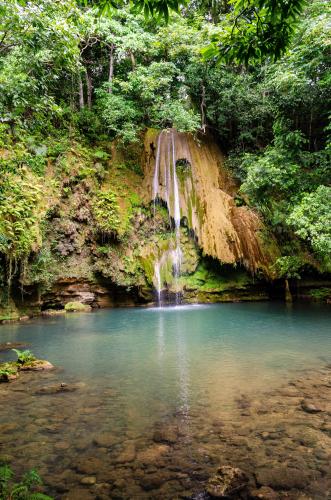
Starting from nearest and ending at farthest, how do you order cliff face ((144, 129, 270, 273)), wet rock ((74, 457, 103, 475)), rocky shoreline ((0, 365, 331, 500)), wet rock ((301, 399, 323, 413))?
1. rocky shoreline ((0, 365, 331, 500))
2. wet rock ((74, 457, 103, 475))
3. wet rock ((301, 399, 323, 413))
4. cliff face ((144, 129, 270, 273))

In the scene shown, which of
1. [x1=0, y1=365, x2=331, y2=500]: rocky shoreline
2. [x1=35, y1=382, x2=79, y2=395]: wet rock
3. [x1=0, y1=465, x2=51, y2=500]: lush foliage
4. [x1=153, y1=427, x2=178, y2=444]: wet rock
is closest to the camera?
[x1=0, y1=465, x2=51, y2=500]: lush foliage

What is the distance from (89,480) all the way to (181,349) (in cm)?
492

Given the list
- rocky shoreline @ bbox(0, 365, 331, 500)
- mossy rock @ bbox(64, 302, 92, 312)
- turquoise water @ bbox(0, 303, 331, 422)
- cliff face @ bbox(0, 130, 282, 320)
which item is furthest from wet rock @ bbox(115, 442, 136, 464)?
mossy rock @ bbox(64, 302, 92, 312)

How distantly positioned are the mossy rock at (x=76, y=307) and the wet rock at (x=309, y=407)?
35.2 feet

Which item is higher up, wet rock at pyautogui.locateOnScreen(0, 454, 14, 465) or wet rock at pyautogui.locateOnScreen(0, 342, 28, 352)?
wet rock at pyautogui.locateOnScreen(0, 342, 28, 352)

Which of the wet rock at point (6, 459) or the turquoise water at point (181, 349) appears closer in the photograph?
the wet rock at point (6, 459)

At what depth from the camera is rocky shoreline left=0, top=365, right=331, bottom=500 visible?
10.1ft

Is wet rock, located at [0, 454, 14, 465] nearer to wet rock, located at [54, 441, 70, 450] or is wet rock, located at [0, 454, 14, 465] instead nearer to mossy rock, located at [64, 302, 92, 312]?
wet rock, located at [54, 441, 70, 450]

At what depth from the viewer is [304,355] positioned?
7234 millimetres

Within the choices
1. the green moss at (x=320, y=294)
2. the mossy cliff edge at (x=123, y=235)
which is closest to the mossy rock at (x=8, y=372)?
the mossy cliff edge at (x=123, y=235)

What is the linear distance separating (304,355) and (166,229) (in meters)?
10.5

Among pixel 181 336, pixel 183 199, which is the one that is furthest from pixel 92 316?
pixel 183 199

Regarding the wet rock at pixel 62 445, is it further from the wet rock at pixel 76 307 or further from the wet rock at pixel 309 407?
the wet rock at pixel 76 307

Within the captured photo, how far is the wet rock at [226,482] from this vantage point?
296cm
